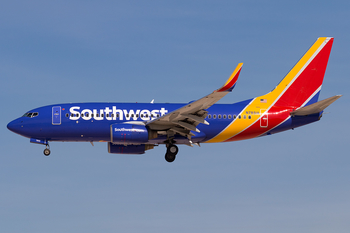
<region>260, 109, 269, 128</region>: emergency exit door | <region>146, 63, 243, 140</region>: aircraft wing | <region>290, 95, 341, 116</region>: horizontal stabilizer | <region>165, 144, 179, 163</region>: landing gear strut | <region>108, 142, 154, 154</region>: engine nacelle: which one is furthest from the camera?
<region>108, 142, 154, 154</region>: engine nacelle

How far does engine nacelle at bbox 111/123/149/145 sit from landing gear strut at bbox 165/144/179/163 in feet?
8.58

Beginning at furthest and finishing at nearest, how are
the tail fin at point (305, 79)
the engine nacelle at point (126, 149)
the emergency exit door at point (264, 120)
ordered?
1. the tail fin at point (305, 79)
2. the engine nacelle at point (126, 149)
3. the emergency exit door at point (264, 120)

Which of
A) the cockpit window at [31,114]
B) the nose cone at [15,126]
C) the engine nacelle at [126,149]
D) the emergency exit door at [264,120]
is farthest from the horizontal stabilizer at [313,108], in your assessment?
the nose cone at [15,126]

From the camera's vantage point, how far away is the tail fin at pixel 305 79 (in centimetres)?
4531

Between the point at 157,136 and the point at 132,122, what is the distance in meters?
2.26

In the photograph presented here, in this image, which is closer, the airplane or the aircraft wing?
the aircraft wing

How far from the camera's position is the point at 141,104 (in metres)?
43.0

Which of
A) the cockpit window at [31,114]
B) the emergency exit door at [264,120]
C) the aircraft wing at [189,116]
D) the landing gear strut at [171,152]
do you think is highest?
the cockpit window at [31,114]

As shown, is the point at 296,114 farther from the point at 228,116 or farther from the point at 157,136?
the point at 157,136

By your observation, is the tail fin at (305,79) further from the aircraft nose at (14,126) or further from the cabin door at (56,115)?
the aircraft nose at (14,126)

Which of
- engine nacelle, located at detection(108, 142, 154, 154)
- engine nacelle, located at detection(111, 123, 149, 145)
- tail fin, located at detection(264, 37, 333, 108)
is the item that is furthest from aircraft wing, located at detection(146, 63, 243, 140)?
tail fin, located at detection(264, 37, 333, 108)

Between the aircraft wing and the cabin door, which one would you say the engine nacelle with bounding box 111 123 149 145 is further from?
the cabin door

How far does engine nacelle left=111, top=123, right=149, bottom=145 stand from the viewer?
40094mm

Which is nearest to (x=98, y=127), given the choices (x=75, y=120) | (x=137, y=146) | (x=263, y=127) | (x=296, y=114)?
(x=75, y=120)
